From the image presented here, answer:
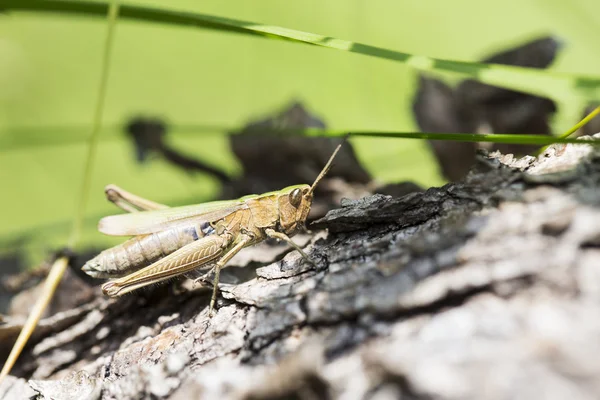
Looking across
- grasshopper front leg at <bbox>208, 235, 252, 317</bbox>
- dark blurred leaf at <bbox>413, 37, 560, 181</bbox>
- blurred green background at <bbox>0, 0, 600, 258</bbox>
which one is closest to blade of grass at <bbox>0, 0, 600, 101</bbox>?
dark blurred leaf at <bbox>413, 37, 560, 181</bbox>

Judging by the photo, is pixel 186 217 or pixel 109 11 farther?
pixel 186 217

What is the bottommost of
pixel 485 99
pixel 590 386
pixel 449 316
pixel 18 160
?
pixel 590 386

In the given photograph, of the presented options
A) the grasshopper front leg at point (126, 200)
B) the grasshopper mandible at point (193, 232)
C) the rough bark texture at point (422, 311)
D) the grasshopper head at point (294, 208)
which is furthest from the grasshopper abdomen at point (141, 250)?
the rough bark texture at point (422, 311)

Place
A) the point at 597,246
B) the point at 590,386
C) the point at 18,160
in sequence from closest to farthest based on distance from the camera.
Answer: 1. the point at 590,386
2. the point at 597,246
3. the point at 18,160

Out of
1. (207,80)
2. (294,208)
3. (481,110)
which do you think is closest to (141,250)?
(294,208)

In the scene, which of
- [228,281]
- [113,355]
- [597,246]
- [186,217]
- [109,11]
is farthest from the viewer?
[186,217]

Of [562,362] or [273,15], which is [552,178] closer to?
[562,362]

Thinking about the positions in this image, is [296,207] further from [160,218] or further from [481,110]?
[481,110]

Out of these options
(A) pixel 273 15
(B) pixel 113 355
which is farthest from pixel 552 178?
(A) pixel 273 15
